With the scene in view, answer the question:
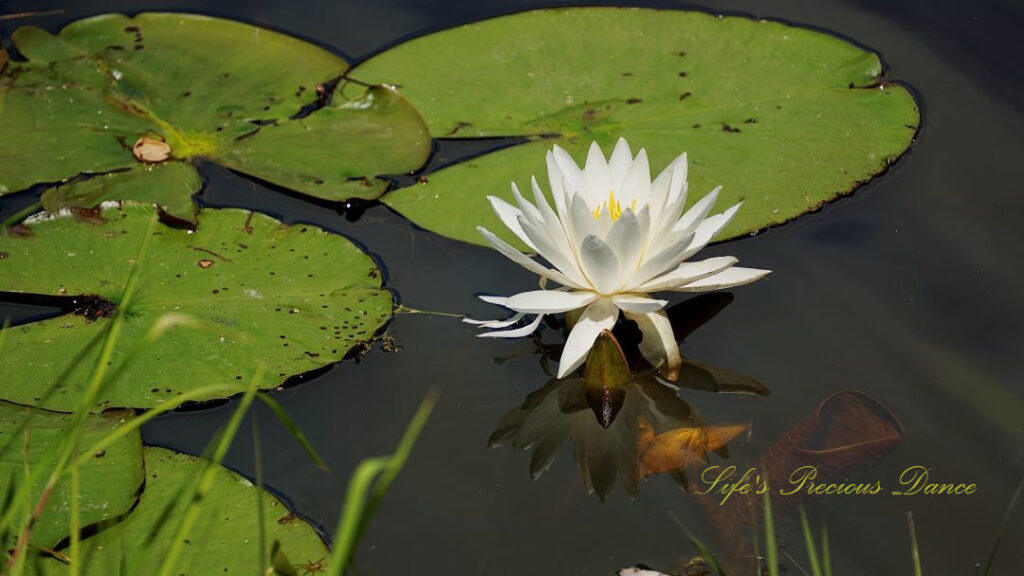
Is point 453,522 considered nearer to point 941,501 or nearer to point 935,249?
point 941,501

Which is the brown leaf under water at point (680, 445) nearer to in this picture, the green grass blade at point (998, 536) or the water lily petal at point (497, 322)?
the water lily petal at point (497, 322)

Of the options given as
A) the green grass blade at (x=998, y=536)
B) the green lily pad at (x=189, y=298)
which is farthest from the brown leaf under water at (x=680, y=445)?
the green lily pad at (x=189, y=298)

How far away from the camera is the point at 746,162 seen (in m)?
3.27

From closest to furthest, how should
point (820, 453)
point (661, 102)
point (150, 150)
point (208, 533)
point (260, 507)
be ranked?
1. point (260, 507)
2. point (208, 533)
3. point (820, 453)
4. point (150, 150)
5. point (661, 102)

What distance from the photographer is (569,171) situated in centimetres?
279

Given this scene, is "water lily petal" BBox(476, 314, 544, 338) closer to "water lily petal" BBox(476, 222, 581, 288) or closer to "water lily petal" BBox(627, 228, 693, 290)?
"water lily petal" BBox(476, 222, 581, 288)

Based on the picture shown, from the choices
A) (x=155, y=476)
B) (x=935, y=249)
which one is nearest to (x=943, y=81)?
(x=935, y=249)

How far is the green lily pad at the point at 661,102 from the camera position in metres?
3.24

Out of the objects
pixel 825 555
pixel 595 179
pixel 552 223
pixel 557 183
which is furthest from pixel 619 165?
pixel 825 555

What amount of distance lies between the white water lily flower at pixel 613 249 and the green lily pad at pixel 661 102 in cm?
41

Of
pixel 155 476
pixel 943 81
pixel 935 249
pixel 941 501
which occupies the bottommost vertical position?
pixel 155 476

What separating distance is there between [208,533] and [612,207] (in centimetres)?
136

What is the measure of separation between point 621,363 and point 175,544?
53.1 inches

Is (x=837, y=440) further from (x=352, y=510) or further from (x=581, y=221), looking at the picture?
(x=352, y=510)
